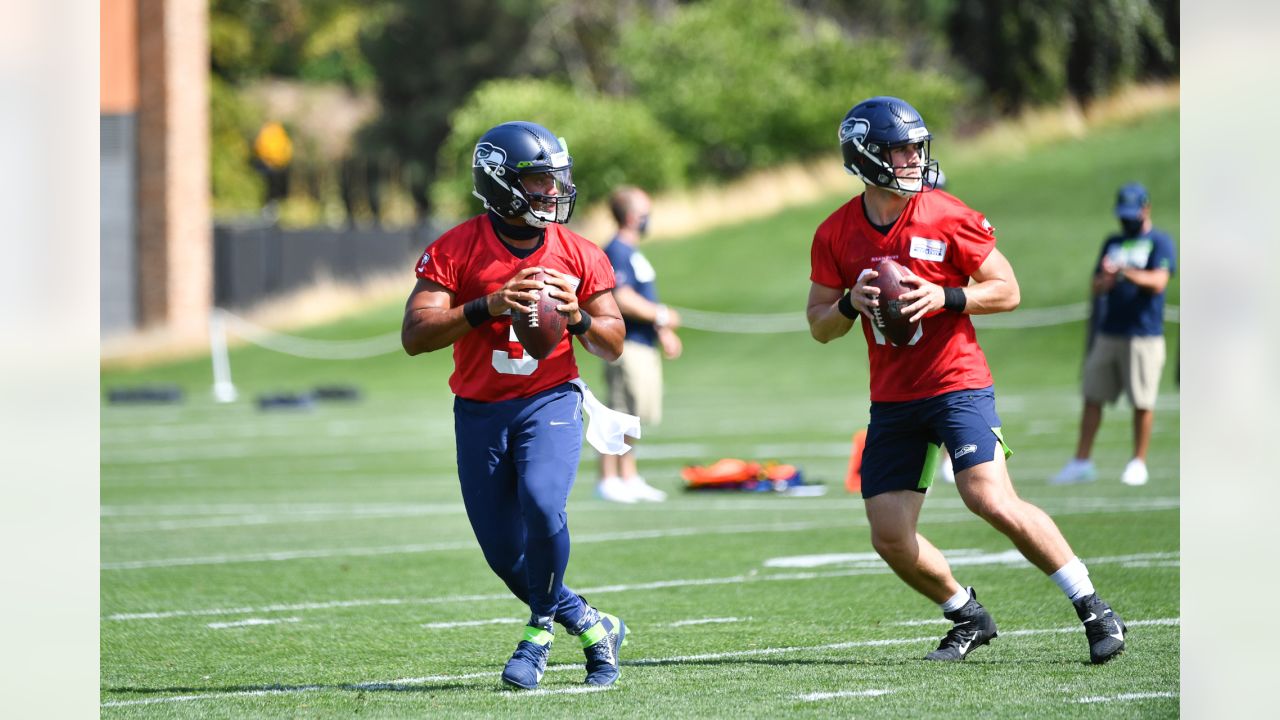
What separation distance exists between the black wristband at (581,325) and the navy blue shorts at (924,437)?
119 cm

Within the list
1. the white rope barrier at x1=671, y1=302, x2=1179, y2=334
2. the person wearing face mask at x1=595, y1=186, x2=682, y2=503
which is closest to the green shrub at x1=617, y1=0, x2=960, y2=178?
the white rope barrier at x1=671, y1=302, x2=1179, y2=334

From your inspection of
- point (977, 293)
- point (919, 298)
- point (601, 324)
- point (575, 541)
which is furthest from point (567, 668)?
point (575, 541)

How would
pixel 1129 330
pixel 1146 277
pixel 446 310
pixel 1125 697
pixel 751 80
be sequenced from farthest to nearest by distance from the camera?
pixel 751 80 < pixel 1129 330 < pixel 1146 277 < pixel 446 310 < pixel 1125 697

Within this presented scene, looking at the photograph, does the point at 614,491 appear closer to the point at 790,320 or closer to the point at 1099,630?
the point at 1099,630

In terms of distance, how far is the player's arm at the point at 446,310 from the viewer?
6227mm

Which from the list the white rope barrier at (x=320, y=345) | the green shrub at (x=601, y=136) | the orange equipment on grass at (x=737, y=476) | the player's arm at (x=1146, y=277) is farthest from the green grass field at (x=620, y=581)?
the green shrub at (x=601, y=136)

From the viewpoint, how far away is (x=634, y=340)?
1316 cm

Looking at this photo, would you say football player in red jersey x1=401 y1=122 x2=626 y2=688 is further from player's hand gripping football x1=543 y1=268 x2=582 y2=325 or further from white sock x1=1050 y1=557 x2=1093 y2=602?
white sock x1=1050 y1=557 x2=1093 y2=602

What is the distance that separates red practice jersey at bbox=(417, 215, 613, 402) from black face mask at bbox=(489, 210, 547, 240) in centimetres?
3

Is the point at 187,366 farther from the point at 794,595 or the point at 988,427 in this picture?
the point at 988,427

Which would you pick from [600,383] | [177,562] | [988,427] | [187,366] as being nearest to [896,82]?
[187,366]

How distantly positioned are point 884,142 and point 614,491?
6.94 metres

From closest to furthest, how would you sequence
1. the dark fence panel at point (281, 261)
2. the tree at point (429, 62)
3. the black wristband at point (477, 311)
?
the black wristband at point (477, 311), the dark fence panel at point (281, 261), the tree at point (429, 62)

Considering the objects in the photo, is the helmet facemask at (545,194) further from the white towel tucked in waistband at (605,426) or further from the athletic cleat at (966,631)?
the athletic cleat at (966,631)
